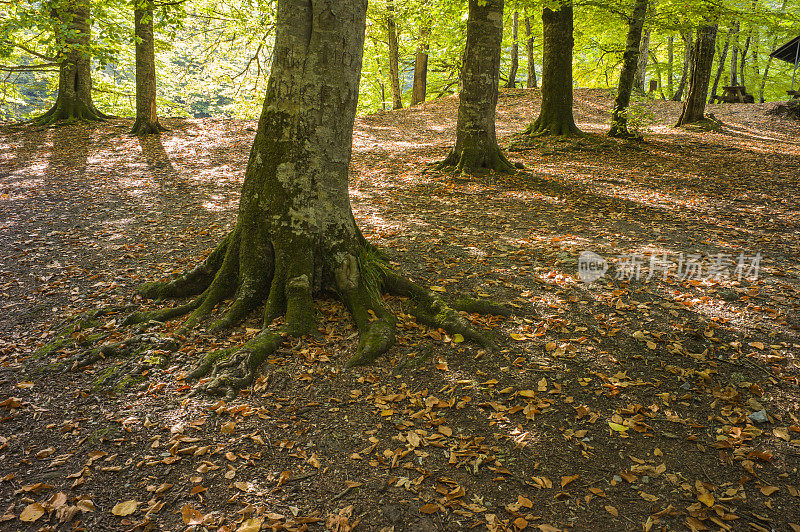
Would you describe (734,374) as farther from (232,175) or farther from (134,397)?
(232,175)

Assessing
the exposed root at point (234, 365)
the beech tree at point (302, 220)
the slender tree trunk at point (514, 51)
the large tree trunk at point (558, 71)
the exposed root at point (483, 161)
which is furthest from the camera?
the slender tree trunk at point (514, 51)

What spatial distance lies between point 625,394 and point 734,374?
99 cm

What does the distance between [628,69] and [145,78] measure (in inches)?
548

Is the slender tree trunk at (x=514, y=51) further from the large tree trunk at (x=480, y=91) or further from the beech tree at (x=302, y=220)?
the beech tree at (x=302, y=220)

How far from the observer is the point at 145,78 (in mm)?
12891

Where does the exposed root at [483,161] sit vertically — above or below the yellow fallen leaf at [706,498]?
above

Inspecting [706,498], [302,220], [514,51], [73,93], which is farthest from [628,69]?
[73,93]

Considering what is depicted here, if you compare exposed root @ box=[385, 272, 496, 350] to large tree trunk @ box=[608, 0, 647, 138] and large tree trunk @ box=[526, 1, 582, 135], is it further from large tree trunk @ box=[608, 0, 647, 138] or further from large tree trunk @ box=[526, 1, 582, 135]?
large tree trunk @ box=[608, 0, 647, 138]

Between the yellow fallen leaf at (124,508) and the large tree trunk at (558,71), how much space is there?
42.7 ft

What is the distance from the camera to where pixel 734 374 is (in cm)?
374

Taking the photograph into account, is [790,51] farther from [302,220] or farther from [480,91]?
[302,220]

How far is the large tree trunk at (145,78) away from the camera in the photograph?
12.6 meters

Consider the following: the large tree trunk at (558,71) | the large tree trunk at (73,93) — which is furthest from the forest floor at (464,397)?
the large tree trunk at (73,93)

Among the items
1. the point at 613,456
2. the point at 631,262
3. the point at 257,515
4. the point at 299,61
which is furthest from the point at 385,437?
the point at 631,262
